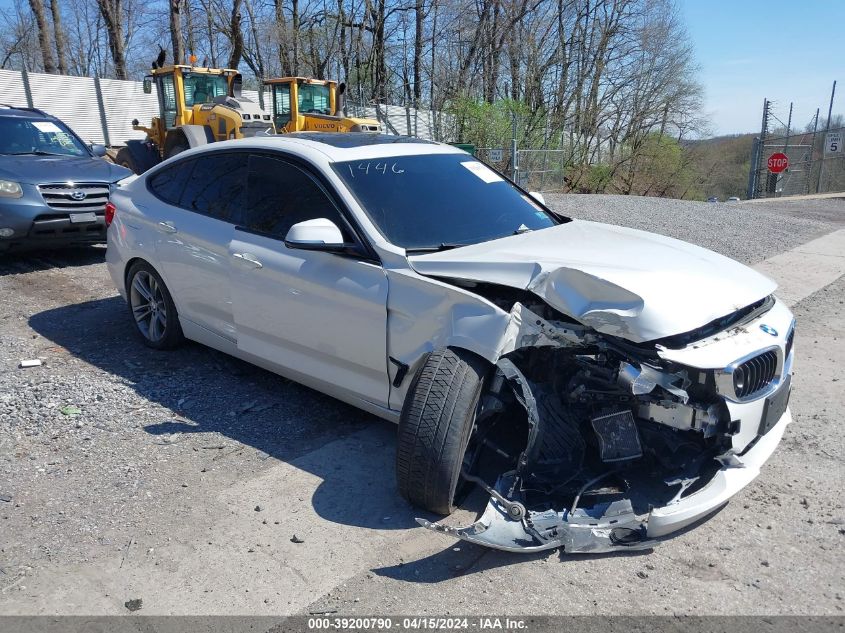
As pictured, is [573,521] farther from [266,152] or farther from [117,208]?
[117,208]

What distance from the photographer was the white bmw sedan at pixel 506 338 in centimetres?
312

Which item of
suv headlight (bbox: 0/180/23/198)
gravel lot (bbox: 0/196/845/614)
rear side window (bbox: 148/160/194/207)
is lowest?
gravel lot (bbox: 0/196/845/614)

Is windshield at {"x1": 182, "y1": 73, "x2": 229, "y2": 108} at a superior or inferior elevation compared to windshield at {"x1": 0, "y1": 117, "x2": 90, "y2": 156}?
superior

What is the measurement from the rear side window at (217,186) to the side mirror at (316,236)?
1053mm

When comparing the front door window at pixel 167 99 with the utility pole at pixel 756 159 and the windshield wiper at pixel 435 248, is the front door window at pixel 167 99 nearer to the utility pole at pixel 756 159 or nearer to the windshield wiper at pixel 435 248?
the windshield wiper at pixel 435 248

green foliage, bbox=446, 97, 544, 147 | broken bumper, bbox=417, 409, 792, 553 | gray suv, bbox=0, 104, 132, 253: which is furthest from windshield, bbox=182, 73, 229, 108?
broken bumper, bbox=417, 409, 792, 553

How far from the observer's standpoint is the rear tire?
3.22 meters

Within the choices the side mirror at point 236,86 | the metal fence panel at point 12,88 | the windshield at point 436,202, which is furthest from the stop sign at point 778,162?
the metal fence panel at point 12,88

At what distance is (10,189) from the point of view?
7973 mm

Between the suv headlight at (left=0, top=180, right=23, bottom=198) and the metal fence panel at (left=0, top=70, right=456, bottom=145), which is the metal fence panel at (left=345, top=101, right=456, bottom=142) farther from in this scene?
the suv headlight at (left=0, top=180, right=23, bottom=198)

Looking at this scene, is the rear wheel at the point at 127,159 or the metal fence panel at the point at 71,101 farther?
the metal fence panel at the point at 71,101

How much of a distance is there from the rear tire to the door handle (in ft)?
4.99

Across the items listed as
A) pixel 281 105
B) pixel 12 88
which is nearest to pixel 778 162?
pixel 281 105

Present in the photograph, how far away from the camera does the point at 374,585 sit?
2.97 metres
